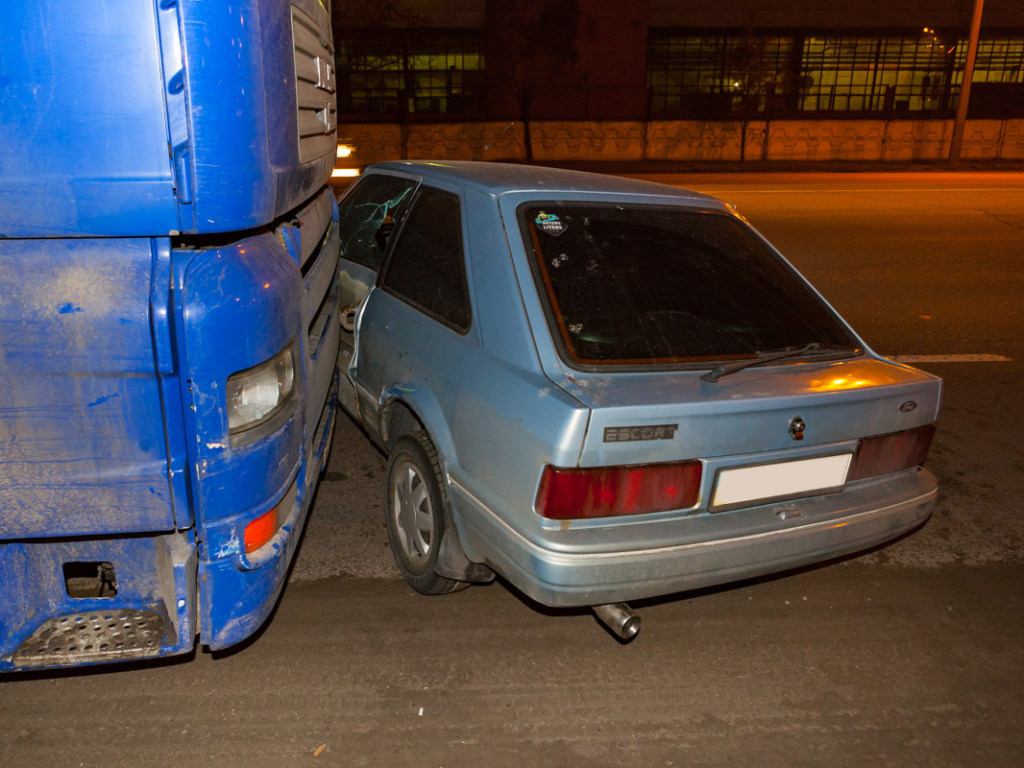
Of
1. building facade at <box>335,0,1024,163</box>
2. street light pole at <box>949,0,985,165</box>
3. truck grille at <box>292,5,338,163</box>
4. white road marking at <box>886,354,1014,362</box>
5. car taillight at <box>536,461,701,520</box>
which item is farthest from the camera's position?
building facade at <box>335,0,1024,163</box>

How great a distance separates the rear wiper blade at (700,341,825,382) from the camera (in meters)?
2.76

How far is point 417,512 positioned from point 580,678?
0.91 metres

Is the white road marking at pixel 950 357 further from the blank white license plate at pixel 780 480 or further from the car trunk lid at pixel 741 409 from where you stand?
the blank white license plate at pixel 780 480

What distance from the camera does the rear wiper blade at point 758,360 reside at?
9.07ft

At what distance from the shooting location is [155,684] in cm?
283

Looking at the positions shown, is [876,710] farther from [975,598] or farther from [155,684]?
[155,684]

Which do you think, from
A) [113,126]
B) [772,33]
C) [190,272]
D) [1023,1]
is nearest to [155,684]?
[190,272]

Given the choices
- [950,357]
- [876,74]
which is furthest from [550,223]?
[876,74]

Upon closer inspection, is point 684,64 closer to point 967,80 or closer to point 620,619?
point 967,80

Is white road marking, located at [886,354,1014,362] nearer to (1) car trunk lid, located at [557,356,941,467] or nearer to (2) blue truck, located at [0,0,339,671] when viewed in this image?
(1) car trunk lid, located at [557,356,941,467]

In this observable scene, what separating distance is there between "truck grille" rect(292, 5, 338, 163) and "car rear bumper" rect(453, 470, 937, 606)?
144 centimetres

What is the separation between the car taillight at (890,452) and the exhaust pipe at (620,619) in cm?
93

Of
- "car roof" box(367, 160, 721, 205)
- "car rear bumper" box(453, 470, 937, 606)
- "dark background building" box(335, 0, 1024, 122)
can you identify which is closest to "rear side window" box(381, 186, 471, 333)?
"car roof" box(367, 160, 721, 205)

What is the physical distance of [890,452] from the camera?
303 cm
